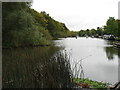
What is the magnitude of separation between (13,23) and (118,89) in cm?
1128

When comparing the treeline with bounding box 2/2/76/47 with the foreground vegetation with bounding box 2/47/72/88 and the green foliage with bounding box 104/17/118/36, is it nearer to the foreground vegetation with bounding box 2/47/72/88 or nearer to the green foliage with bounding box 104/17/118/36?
the foreground vegetation with bounding box 2/47/72/88

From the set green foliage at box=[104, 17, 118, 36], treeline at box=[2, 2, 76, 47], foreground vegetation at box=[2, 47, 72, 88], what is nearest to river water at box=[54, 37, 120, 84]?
foreground vegetation at box=[2, 47, 72, 88]

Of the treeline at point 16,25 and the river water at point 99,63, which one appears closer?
the river water at point 99,63

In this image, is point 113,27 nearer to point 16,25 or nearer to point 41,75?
point 16,25

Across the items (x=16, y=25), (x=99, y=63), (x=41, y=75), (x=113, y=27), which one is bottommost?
(x=99, y=63)

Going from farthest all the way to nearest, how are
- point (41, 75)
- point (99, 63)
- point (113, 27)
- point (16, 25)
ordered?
point (113, 27), point (16, 25), point (99, 63), point (41, 75)

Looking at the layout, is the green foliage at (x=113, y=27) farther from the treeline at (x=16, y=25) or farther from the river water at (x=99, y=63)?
the treeline at (x=16, y=25)

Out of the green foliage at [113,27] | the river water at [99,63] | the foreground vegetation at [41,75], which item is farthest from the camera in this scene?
the green foliage at [113,27]

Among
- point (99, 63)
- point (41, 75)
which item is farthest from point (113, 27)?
point (41, 75)

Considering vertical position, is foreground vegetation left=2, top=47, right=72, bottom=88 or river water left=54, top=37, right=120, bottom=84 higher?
foreground vegetation left=2, top=47, right=72, bottom=88

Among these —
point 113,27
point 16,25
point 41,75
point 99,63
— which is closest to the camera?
point 41,75

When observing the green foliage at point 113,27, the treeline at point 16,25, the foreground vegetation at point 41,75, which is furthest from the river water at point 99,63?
the green foliage at point 113,27

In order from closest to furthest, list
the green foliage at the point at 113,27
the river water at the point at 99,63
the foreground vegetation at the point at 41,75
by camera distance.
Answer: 1. the foreground vegetation at the point at 41,75
2. the river water at the point at 99,63
3. the green foliage at the point at 113,27

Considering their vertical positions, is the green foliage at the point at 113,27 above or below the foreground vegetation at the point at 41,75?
above
